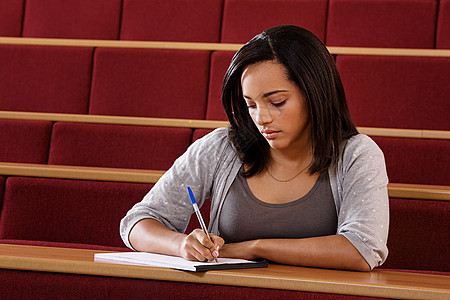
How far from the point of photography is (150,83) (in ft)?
3.12

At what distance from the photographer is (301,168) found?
1.84ft

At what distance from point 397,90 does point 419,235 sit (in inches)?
12.1

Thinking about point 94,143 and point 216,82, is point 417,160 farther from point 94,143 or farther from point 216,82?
point 94,143

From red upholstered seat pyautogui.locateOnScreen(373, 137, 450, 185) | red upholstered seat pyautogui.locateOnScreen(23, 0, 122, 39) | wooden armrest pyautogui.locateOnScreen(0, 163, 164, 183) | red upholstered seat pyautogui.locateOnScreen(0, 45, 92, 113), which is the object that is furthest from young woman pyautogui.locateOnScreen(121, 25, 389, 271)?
red upholstered seat pyautogui.locateOnScreen(23, 0, 122, 39)

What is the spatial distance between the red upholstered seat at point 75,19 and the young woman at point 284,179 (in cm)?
57

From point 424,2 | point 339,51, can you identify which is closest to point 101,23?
point 339,51

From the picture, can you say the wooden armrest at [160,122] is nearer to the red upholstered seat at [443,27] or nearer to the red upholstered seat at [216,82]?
the red upholstered seat at [216,82]

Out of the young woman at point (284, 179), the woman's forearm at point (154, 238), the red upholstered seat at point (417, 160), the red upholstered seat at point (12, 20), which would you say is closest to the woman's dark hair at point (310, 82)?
the young woman at point (284, 179)

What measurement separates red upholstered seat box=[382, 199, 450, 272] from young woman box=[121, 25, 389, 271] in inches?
5.1

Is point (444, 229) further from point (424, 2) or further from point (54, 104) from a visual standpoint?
point (54, 104)

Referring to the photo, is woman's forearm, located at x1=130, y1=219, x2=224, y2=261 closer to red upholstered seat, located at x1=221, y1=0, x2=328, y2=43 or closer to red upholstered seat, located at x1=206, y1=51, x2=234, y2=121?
red upholstered seat, located at x1=206, y1=51, x2=234, y2=121

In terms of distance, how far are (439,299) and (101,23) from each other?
0.87 metres

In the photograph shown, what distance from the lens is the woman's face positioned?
52 centimetres

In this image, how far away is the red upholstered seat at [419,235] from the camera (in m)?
0.62
